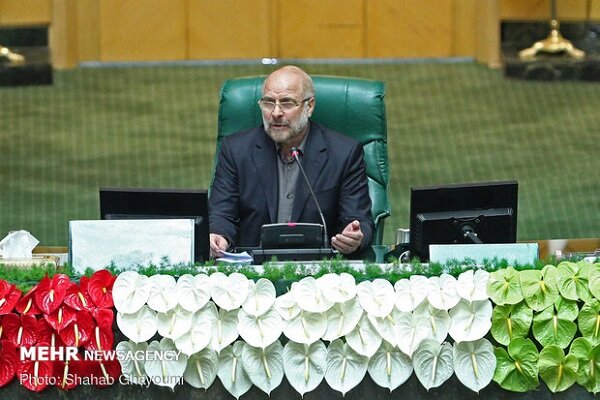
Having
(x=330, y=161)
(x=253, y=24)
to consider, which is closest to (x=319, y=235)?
(x=330, y=161)

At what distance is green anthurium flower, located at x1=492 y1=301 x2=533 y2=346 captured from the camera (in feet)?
9.64

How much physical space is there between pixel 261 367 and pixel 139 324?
29cm

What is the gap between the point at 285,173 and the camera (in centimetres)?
436

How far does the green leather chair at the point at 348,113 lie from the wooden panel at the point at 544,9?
243 inches

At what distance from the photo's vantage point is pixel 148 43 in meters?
10.7

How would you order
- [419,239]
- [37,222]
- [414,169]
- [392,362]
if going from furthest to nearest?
[414,169] < [37,222] < [419,239] < [392,362]

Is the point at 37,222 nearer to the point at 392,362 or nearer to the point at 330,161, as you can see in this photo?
the point at 330,161

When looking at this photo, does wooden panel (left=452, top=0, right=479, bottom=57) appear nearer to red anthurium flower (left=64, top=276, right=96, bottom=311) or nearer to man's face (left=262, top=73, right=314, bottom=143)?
man's face (left=262, top=73, right=314, bottom=143)

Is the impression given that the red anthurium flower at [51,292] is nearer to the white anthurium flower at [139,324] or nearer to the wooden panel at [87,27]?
the white anthurium flower at [139,324]

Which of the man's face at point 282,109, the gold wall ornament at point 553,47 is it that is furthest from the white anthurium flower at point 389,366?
the gold wall ornament at point 553,47

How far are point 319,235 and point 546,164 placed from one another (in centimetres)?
483

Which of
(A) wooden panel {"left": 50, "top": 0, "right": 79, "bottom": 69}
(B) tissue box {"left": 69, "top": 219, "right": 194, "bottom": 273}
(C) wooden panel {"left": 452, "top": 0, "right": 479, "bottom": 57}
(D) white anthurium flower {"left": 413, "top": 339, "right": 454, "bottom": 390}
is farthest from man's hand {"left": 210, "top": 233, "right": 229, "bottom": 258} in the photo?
(C) wooden panel {"left": 452, "top": 0, "right": 479, "bottom": 57}

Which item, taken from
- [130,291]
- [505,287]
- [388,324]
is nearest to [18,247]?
[130,291]

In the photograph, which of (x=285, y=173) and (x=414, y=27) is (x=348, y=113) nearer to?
(x=285, y=173)
